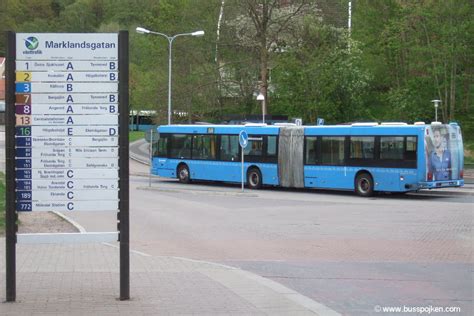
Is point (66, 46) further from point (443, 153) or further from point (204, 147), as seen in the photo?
point (204, 147)

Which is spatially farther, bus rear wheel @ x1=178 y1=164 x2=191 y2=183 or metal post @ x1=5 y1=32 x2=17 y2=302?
bus rear wheel @ x1=178 y1=164 x2=191 y2=183

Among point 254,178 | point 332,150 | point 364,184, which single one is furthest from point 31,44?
point 254,178

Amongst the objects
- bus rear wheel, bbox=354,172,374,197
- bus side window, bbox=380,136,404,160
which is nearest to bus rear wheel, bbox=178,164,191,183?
bus rear wheel, bbox=354,172,374,197

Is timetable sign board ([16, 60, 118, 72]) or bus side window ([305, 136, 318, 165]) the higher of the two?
timetable sign board ([16, 60, 118, 72])

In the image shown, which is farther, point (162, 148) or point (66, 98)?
point (162, 148)

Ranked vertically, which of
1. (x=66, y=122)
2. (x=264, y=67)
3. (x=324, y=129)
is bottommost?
(x=66, y=122)

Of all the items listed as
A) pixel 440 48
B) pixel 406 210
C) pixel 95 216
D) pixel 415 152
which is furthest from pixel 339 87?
pixel 95 216

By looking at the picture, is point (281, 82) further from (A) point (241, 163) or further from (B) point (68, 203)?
(B) point (68, 203)

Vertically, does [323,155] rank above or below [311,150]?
below

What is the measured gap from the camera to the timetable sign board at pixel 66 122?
7621 millimetres

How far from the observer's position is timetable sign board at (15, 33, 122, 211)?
25.0 feet

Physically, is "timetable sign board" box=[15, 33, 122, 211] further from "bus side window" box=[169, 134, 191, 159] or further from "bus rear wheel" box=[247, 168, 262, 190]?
"bus side window" box=[169, 134, 191, 159]

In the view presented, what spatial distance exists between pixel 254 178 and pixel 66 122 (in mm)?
24889

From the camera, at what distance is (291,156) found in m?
30.6
